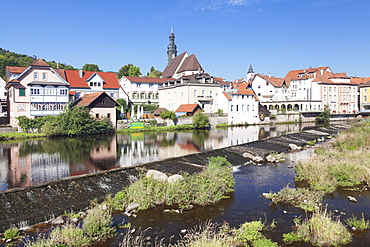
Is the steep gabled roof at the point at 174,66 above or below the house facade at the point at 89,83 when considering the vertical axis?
above

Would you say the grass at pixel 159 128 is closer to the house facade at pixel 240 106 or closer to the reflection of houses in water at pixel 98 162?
the house facade at pixel 240 106

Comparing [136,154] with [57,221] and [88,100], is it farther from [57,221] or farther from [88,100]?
[88,100]

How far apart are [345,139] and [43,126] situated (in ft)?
123

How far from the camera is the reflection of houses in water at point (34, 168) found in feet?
57.7

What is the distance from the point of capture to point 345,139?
28422mm

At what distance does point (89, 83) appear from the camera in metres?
57.4

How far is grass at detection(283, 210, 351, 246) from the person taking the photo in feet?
31.3

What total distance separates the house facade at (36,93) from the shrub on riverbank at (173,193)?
37.2m

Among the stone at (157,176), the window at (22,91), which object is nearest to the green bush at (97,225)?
A: the stone at (157,176)

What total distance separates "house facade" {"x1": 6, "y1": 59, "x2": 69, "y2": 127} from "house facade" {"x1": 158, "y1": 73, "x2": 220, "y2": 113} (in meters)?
24.7

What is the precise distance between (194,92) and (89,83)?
72.5 feet

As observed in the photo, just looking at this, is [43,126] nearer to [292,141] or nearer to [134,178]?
[134,178]

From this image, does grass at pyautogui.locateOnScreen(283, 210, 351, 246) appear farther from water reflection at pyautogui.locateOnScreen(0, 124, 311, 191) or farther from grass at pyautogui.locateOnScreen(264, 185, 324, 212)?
water reflection at pyautogui.locateOnScreen(0, 124, 311, 191)

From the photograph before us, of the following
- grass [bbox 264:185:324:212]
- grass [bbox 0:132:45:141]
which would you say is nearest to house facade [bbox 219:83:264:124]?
grass [bbox 0:132:45:141]
